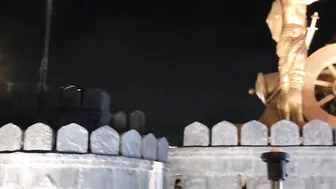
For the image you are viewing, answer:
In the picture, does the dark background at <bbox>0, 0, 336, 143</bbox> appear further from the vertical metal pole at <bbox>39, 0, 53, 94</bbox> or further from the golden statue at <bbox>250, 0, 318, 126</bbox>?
the golden statue at <bbox>250, 0, 318, 126</bbox>

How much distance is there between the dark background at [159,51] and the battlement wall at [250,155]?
1948 millimetres

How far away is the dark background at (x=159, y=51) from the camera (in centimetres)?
471

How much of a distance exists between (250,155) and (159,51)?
90.4 inches

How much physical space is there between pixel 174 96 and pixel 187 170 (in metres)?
2.08

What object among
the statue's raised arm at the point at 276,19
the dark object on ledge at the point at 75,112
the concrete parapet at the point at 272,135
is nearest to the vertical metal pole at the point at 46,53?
the dark object on ledge at the point at 75,112

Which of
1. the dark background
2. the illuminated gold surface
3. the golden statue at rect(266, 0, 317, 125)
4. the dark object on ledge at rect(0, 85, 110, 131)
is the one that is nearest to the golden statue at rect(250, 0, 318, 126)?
the golden statue at rect(266, 0, 317, 125)

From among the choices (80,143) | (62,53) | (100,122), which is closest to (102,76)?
(62,53)

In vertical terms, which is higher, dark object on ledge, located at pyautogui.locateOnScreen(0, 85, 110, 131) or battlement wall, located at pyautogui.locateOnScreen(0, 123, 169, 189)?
dark object on ledge, located at pyautogui.locateOnScreen(0, 85, 110, 131)

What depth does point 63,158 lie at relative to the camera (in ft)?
7.70

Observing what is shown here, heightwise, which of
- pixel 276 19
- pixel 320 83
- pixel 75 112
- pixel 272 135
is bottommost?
pixel 272 135

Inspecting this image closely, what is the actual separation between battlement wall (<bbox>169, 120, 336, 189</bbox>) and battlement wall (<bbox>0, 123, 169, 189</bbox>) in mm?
423

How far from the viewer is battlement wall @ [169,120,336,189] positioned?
2.73 metres

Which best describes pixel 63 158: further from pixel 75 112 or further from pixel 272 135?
pixel 272 135

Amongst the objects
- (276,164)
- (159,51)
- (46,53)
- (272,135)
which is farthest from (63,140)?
(159,51)
